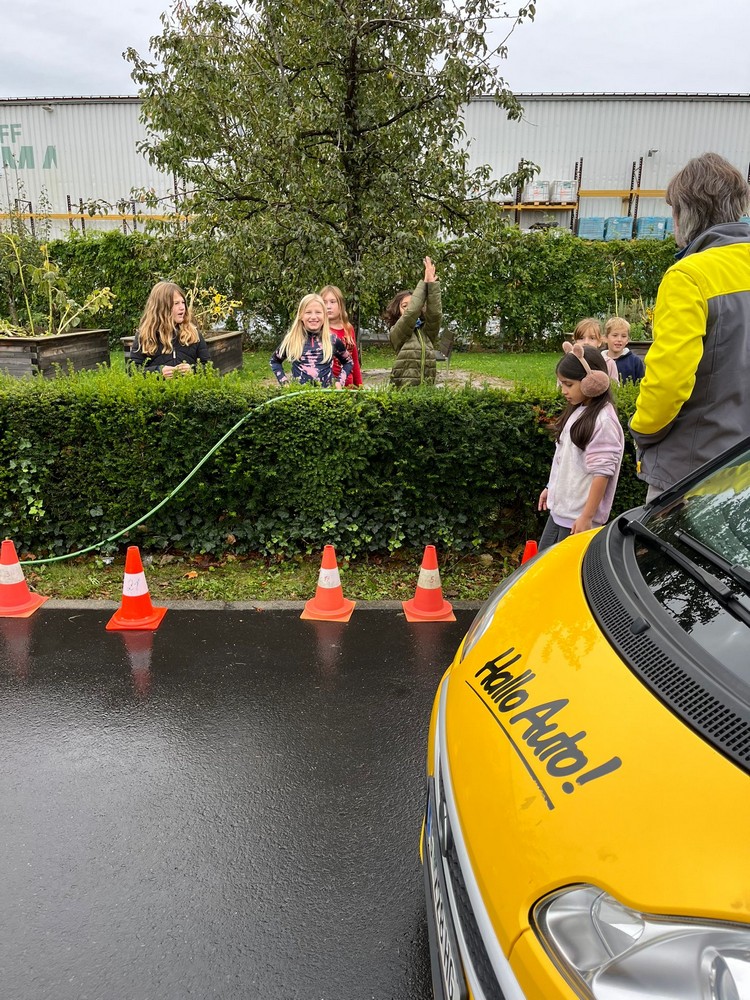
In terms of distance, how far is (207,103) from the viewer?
7.40 meters

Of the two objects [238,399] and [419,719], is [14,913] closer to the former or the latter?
[419,719]

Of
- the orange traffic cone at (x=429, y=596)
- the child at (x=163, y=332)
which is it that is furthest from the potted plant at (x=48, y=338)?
the orange traffic cone at (x=429, y=596)

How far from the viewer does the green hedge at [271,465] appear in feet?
17.8

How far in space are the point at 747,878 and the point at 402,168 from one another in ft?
22.7

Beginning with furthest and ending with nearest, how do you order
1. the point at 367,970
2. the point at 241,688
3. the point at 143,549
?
the point at 143,549 < the point at 241,688 < the point at 367,970

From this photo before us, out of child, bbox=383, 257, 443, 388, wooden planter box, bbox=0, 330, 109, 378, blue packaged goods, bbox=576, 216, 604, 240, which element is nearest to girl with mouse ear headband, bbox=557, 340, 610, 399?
child, bbox=383, 257, 443, 388

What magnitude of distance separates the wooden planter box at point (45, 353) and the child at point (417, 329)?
4.31 m

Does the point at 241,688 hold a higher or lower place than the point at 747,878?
lower

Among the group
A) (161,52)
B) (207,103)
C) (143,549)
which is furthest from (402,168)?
(143,549)

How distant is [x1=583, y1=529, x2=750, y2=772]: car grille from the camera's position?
1.60 meters

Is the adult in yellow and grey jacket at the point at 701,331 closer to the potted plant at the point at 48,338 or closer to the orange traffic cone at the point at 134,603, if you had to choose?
the orange traffic cone at the point at 134,603

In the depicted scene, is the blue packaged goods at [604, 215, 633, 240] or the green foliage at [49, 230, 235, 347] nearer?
the green foliage at [49, 230, 235, 347]

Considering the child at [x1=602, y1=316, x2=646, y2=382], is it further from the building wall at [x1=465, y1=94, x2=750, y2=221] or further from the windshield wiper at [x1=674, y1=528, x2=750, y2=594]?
the building wall at [x1=465, y1=94, x2=750, y2=221]

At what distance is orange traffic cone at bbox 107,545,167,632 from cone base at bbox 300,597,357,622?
38.0 inches
